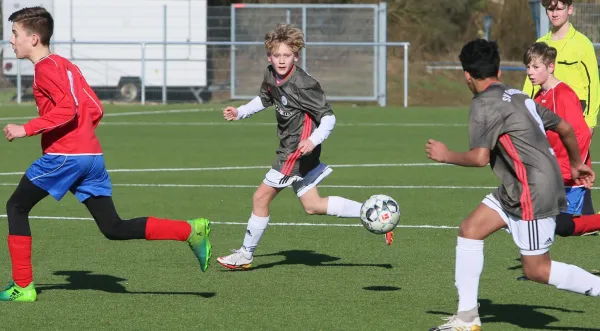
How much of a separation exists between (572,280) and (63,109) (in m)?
3.17

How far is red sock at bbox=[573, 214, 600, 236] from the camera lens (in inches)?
332

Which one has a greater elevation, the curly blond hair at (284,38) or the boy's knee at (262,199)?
the curly blond hair at (284,38)

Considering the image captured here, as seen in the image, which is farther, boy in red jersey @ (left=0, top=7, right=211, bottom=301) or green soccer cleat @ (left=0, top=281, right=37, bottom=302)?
green soccer cleat @ (left=0, top=281, right=37, bottom=302)

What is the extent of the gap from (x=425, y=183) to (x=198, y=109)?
15.4m

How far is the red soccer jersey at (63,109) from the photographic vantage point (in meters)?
7.17

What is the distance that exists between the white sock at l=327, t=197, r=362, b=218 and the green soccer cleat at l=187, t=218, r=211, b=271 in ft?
5.17

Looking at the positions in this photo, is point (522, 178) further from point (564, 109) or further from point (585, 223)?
point (585, 223)

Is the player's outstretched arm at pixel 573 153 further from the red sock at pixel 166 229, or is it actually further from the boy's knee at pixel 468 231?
the red sock at pixel 166 229

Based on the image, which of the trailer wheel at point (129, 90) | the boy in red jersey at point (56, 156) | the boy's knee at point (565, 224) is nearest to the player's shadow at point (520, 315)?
the boy's knee at point (565, 224)

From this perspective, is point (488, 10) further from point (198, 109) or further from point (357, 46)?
point (198, 109)

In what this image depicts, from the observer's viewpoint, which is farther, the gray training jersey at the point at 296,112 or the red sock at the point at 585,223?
the gray training jersey at the point at 296,112

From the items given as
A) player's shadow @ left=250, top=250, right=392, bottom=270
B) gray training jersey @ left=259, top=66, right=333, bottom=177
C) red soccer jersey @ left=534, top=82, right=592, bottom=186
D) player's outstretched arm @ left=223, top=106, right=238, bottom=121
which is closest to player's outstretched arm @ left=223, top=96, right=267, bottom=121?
player's outstretched arm @ left=223, top=106, right=238, bottom=121

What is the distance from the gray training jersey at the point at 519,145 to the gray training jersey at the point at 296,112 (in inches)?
95.9

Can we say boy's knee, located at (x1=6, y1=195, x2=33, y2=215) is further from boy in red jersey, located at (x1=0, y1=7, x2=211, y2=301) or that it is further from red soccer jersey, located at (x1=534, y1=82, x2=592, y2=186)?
red soccer jersey, located at (x1=534, y1=82, x2=592, y2=186)
